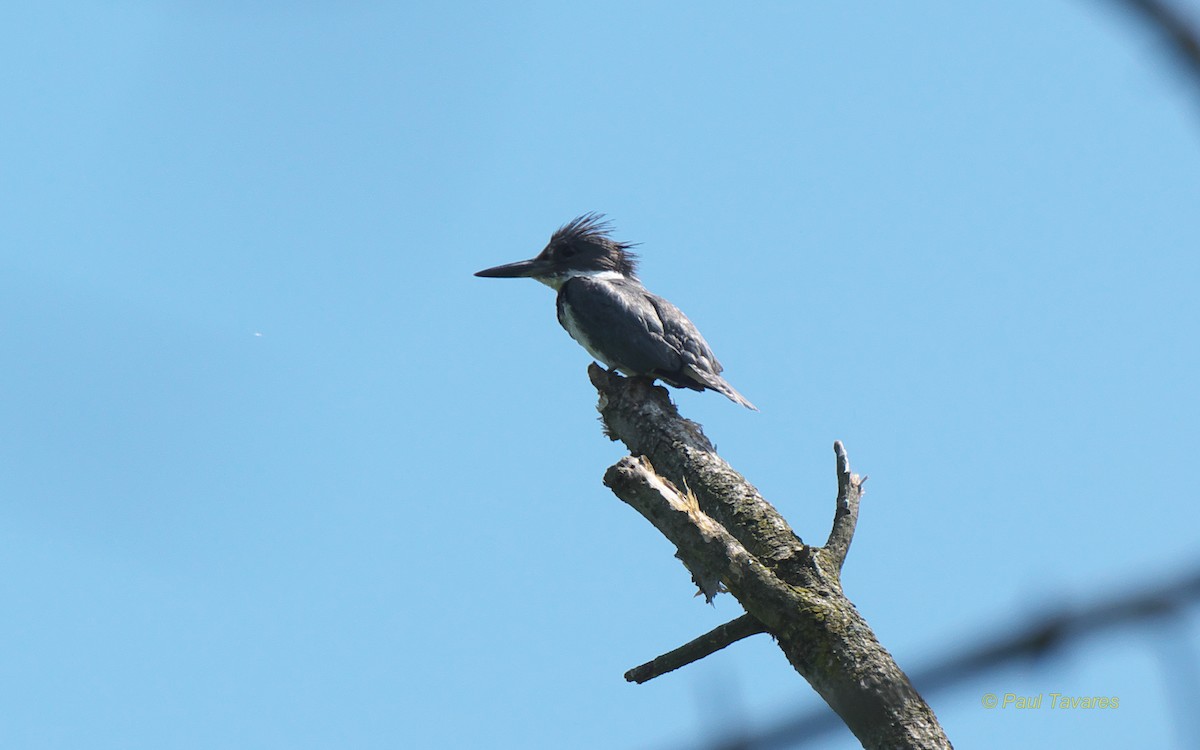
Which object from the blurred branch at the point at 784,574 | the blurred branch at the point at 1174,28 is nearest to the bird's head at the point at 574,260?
the blurred branch at the point at 784,574

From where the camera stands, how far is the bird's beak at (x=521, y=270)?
943 cm

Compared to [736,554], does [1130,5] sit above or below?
below

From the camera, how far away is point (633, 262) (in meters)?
9.55

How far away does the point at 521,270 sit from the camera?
9.46 meters

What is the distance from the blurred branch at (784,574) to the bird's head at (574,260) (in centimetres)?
404

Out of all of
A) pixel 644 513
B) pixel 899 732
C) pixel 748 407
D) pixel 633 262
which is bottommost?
pixel 899 732

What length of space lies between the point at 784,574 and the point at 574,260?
538cm

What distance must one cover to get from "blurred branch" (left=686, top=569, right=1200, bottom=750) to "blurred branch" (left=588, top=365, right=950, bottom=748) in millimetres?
2781

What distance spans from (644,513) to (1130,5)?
3.99 metres

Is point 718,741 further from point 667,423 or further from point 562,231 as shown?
point 562,231

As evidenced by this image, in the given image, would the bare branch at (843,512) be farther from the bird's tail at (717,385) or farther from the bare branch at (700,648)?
the bird's tail at (717,385)

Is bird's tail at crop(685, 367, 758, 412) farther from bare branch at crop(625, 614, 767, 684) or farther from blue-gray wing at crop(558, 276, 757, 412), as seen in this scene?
bare branch at crop(625, 614, 767, 684)

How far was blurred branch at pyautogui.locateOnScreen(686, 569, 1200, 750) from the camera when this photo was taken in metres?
0.65

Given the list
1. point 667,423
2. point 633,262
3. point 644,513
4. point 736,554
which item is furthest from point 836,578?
point 633,262
